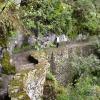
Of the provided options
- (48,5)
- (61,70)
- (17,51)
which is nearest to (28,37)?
(17,51)

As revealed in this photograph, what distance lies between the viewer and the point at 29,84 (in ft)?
29.3

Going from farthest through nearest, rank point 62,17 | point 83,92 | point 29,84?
point 62,17 < point 83,92 < point 29,84

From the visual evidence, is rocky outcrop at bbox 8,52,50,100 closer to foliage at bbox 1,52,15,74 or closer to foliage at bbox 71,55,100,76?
foliage at bbox 1,52,15,74

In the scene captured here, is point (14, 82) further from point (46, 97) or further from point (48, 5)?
point (48, 5)

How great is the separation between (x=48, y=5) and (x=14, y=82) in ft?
14.2

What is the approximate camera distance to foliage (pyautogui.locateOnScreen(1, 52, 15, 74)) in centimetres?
945

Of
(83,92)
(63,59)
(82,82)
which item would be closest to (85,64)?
(63,59)

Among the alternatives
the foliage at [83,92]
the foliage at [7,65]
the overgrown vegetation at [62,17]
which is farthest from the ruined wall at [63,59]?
the foliage at [7,65]

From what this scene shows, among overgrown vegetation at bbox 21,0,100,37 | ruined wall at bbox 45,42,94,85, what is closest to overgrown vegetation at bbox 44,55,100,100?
ruined wall at bbox 45,42,94,85

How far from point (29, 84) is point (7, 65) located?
1.13 m

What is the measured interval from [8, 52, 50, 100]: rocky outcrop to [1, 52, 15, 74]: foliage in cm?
39

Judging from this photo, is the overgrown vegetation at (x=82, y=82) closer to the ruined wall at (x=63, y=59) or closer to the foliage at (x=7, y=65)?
the ruined wall at (x=63, y=59)

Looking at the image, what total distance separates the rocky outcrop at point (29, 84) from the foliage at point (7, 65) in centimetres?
39

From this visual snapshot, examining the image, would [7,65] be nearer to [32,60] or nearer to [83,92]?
[32,60]
